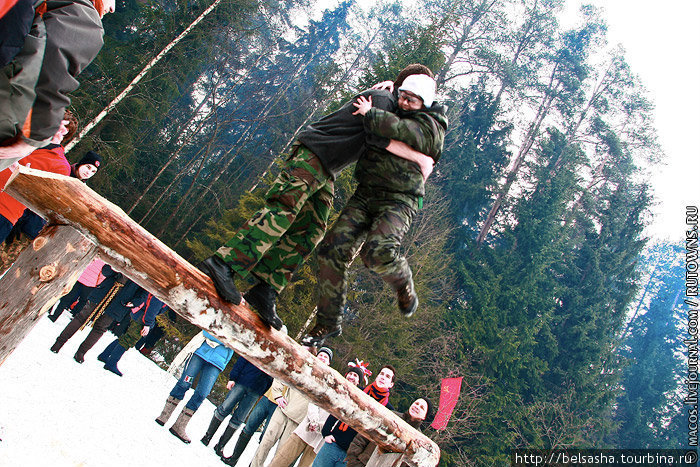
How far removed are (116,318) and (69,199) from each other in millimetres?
5285

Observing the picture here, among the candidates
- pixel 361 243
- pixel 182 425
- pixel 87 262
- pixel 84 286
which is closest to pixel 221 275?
pixel 87 262

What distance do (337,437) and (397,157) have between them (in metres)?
4.11

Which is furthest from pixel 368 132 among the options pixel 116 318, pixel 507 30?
pixel 507 30

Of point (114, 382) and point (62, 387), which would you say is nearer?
point (62, 387)

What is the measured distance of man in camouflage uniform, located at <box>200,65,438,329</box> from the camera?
119 inches

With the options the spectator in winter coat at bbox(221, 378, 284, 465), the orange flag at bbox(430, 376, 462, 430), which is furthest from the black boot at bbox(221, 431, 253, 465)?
the orange flag at bbox(430, 376, 462, 430)

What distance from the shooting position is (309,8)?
27484mm

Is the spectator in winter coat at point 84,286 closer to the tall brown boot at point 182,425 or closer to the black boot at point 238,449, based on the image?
the tall brown boot at point 182,425

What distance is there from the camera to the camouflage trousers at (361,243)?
329cm

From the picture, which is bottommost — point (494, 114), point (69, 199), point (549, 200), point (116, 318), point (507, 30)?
point (116, 318)

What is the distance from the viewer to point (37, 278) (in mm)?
2582

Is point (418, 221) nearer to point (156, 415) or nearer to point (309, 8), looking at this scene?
point (156, 415)

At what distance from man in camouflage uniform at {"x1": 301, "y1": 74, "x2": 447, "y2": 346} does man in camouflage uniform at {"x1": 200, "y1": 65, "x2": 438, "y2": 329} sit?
118 mm

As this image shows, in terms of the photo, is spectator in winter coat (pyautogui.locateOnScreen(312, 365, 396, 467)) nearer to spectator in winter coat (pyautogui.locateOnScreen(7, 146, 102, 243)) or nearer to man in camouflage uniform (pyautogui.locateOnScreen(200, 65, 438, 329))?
man in camouflage uniform (pyautogui.locateOnScreen(200, 65, 438, 329))
